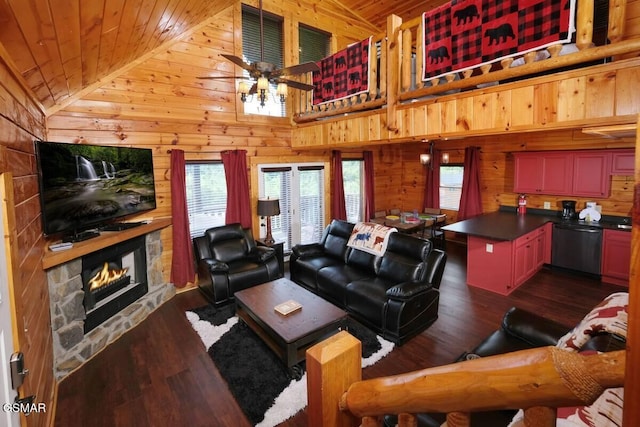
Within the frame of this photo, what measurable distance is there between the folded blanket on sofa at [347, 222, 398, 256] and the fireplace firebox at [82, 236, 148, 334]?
288cm

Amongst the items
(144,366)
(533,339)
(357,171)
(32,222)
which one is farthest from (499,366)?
(357,171)

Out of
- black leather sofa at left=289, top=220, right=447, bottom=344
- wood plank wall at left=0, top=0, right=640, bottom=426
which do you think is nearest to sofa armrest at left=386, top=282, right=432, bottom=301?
black leather sofa at left=289, top=220, right=447, bottom=344

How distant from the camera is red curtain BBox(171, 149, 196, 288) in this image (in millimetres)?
4652

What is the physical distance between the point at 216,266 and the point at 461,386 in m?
4.05

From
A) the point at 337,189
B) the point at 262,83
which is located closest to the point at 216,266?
the point at 262,83

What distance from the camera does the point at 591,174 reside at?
529 cm

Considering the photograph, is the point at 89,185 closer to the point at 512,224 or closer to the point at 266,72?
the point at 266,72

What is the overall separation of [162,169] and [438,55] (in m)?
3.95

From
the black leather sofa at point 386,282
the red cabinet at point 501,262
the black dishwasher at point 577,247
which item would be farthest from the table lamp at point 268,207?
the black dishwasher at point 577,247

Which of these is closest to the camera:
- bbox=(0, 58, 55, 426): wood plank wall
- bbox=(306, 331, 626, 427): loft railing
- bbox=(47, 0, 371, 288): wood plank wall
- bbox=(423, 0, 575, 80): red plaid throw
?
bbox=(306, 331, 626, 427): loft railing

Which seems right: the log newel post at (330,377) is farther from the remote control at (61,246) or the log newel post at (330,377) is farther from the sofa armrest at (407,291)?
the remote control at (61,246)

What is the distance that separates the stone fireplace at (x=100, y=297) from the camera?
3.04 metres

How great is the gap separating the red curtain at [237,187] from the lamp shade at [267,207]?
239mm

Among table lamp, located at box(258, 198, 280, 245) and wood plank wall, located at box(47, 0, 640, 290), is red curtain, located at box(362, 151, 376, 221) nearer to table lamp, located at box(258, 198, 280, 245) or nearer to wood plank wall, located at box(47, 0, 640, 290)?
wood plank wall, located at box(47, 0, 640, 290)
